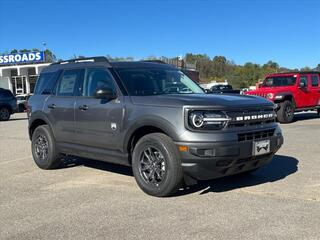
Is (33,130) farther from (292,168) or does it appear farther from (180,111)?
(292,168)

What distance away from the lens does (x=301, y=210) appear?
17.4 feet

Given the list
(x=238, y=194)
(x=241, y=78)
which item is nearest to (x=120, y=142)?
(x=238, y=194)

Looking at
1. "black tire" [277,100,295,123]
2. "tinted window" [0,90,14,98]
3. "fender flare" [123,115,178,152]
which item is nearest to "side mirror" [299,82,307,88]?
"black tire" [277,100,295,123]

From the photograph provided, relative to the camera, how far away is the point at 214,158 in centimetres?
564

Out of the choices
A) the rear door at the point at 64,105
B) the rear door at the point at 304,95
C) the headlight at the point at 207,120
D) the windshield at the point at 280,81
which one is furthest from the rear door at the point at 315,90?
the headlight at the point at 207,120

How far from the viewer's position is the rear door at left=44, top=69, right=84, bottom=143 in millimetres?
7633

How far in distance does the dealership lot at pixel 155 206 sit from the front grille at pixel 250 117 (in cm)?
92

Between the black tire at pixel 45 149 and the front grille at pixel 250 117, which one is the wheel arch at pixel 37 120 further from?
the front grille at pixel 250 117

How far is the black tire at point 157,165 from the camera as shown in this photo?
5828 millimetres

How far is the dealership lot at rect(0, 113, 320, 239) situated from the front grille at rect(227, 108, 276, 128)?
3.03 feet

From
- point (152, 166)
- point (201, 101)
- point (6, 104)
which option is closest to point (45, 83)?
point (152, 166)

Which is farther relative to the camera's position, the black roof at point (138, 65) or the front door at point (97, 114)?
the black roof at point (138, 65)

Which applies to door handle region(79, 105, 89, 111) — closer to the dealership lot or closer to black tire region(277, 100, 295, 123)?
the dealership lot

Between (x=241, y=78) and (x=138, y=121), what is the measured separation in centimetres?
9100
